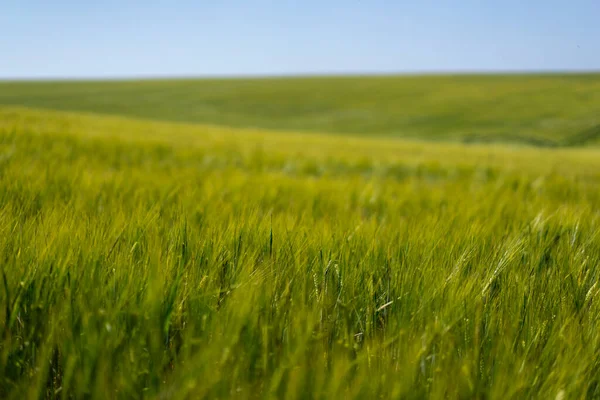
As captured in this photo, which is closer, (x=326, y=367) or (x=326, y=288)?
(x=326, y=367)

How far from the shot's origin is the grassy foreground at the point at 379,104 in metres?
27.7

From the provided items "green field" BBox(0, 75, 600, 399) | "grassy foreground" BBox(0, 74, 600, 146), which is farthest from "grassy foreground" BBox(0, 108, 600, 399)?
"grassy foreground" BBox(0, 74, 600, 146)

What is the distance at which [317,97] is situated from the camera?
3856cm

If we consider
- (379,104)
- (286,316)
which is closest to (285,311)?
(286,316)

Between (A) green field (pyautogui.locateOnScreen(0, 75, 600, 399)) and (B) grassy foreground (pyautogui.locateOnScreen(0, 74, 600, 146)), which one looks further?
(B) grassy foreground (pyautogui.locateOnScreen(0, 74, 600, 146))

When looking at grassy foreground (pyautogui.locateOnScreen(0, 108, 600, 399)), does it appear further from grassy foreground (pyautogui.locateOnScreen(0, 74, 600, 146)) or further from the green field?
grassy foreground (pyautogui.locateOnScreen(0, 74, 600, 146))

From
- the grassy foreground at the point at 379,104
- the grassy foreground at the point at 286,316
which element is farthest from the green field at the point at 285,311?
the grassy foreground at the point at 379,104

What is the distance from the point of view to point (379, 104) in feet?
117

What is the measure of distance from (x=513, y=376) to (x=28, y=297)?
2.51 feet

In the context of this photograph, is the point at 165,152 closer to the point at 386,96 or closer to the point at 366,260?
the point at 366,260

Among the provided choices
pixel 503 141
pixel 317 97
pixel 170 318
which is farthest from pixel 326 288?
pixel 317 97

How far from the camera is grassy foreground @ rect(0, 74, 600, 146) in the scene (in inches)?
1089

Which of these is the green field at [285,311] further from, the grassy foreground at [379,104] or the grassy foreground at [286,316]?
the grassy foreground at [379,104]

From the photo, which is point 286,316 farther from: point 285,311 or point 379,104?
point 379,104
